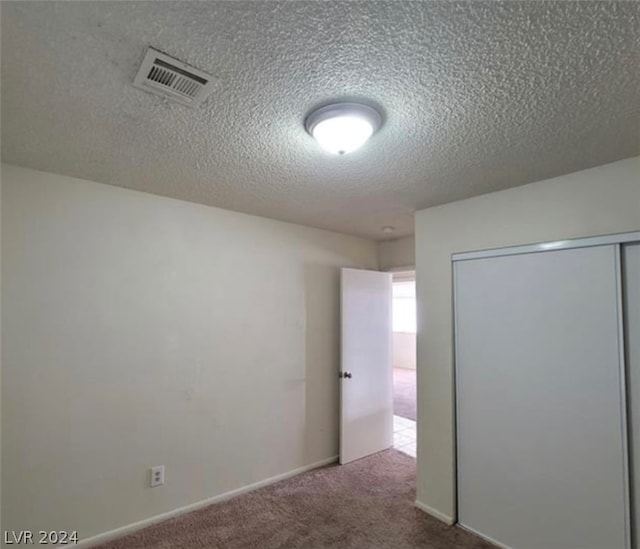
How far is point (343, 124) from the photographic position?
1495mm

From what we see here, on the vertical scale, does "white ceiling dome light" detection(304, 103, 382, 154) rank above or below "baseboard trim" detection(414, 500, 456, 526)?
above

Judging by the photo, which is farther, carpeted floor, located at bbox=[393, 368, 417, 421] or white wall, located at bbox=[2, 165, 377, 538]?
carpeted floor, located at bbox=[393, 368, 417, 421]

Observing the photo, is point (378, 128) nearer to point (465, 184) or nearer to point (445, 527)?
point (465, 184)

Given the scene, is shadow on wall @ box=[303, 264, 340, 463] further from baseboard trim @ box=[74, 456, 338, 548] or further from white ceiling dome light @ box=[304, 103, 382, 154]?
white ceiling dome light @ box=[304, 103, 382, 154]

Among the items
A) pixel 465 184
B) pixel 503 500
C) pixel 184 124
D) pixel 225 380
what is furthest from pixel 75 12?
pixel 503 500

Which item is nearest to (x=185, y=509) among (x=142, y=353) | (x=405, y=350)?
(x=142, y=353)

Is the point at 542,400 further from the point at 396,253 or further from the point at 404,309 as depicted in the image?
the point at 404,309

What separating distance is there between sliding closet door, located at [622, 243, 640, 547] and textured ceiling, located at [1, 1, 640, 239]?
0.58 meters

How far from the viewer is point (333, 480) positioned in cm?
316

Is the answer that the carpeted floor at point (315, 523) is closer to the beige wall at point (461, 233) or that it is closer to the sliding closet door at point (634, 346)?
the beige wall at point (461, 233)

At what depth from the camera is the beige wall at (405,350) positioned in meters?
9.26

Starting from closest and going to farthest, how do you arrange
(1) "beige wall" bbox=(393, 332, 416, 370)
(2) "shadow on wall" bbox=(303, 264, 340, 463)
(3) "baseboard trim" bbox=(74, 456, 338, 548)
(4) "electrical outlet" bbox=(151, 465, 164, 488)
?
(3) "baseboard trim" bbox=(74, 456, 338, 548) < (4) "electrical outlet" bbox=(151, 465, 164, 488) < (2) "shadow on wall" bbox=(303, 264, 340, 463) < (1) "beige wall" bbox=(393, 332, 416, 370)

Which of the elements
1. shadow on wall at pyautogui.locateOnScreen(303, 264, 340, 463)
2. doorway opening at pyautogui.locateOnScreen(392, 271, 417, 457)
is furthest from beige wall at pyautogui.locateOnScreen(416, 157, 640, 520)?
doorway opening at pyautogui.locateOnScreen(392, 271, 417, 457)

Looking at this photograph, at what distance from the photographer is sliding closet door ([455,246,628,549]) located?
6.34 feet
